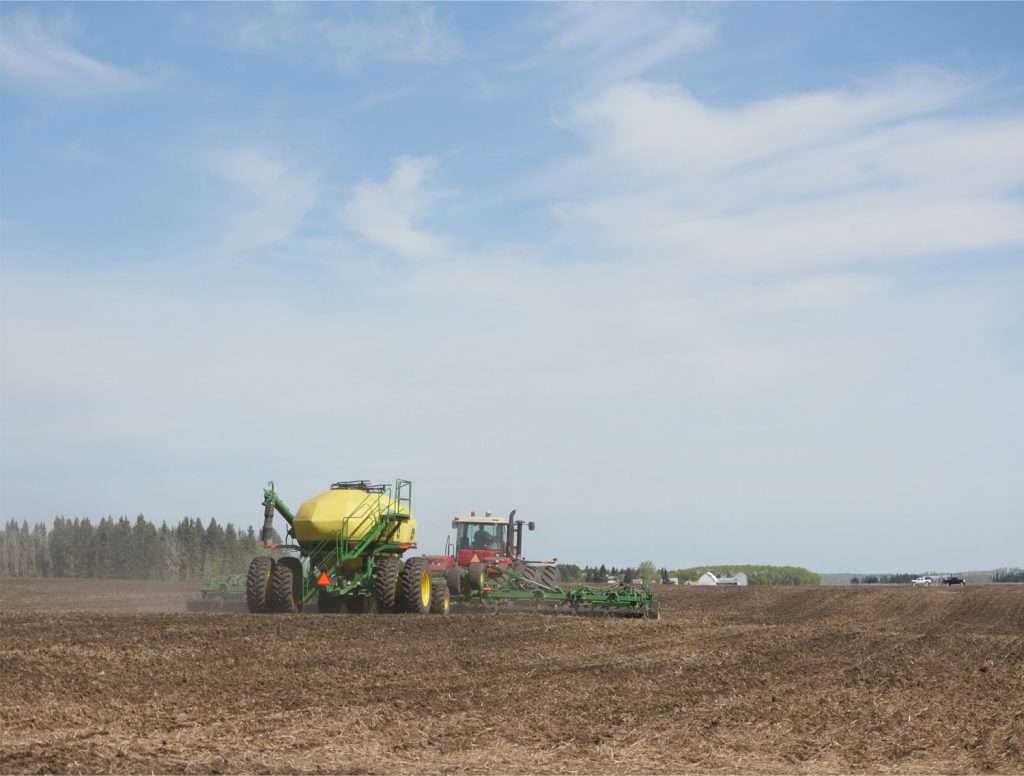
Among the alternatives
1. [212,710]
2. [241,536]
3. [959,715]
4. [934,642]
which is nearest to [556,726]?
[212,710]

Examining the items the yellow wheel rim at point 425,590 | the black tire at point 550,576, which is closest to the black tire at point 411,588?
the yellow wheel rim at point 425,590

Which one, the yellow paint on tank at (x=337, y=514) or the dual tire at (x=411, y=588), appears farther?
the yellow paint on tank at (x=337, y=514)

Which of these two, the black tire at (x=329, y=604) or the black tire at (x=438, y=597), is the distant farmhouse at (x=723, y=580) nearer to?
the black tire at (x=438, y=597)

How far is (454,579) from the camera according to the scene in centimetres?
2728

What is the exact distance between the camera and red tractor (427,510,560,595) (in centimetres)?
2891

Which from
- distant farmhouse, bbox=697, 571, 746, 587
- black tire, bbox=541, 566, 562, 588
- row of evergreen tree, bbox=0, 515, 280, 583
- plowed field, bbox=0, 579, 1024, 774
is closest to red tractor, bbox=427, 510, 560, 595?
black tire, bbox=541, 566, 562, 588

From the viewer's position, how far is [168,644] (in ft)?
56.8

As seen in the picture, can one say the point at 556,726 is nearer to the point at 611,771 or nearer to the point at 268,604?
the point at 611,771

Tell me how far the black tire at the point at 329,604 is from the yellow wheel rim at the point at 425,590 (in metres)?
1.93

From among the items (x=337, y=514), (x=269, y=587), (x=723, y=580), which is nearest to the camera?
(x=269, y=587)

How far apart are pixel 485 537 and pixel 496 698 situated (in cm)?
1855

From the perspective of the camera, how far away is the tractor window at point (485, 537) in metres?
31.5

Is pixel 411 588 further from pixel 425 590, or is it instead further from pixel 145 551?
pixel 145 551

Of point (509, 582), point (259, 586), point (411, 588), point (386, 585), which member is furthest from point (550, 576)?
point (259, 586)
